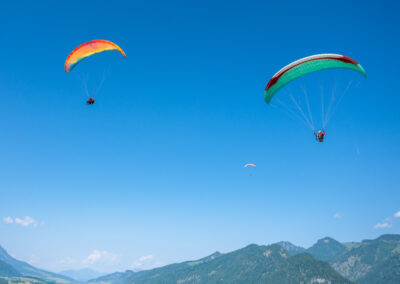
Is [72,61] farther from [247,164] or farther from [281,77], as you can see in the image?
[247,164]

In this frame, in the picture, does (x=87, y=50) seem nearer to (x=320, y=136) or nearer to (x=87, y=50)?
(x=87, y=50)

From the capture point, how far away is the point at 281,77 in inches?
1097

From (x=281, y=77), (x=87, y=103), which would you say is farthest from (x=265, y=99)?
(x=87, y=103)

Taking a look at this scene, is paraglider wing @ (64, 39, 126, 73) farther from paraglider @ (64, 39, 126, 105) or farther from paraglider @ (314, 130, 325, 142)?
paraglider @ (314, 130, 325, 142)

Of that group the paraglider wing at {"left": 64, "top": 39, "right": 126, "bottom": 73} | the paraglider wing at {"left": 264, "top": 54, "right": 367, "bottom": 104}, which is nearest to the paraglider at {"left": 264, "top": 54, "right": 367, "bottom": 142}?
the paraglider wing at {"left": 264, "top": 54, "right": 367, "bottom": 104}

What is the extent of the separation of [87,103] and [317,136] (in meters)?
24.3

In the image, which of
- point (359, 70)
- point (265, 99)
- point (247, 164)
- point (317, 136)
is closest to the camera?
point (359, 70)

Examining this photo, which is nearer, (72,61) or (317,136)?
(317,136)

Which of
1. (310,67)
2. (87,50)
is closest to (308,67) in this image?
(310,67)

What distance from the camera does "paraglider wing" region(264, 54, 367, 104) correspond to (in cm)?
2575

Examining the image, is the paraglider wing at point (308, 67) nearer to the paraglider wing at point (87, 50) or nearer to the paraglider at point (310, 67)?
the paraglider at point (310, 67)

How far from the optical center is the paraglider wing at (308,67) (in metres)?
25.8

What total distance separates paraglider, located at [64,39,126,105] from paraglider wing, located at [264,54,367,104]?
617 inches

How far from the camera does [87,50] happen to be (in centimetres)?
3384
